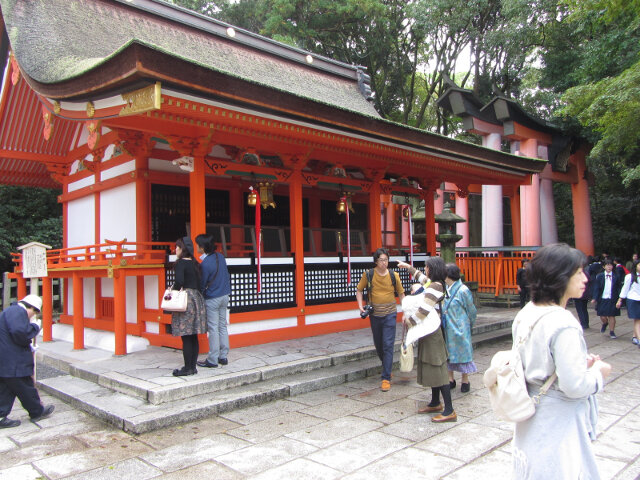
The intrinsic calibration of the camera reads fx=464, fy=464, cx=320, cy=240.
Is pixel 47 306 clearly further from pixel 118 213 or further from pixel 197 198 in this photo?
pixel 197 198

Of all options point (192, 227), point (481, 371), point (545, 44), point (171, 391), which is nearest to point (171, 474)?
point (171, 391)

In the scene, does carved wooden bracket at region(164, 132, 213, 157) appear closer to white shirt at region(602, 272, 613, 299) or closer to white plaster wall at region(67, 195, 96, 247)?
white plaster wall at region(67, 195, 96, 247)

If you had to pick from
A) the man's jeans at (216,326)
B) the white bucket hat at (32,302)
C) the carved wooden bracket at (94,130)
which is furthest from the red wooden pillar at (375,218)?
the white bucket hat at (32,302)

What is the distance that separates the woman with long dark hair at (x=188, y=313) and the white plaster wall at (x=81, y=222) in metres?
4.67

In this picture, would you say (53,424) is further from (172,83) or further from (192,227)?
(172,83)

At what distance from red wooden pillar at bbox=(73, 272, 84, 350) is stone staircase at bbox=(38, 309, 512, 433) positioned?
26 centimetres

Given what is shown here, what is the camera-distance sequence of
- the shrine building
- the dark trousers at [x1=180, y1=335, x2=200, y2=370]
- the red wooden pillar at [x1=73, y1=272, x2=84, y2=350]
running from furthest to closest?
the red wooden pillar at [x1=73, y1=272, x2=84, y2=350]
the shrine building
the dark trousers at [x1=180, y1=335, x2=200, y2=370]

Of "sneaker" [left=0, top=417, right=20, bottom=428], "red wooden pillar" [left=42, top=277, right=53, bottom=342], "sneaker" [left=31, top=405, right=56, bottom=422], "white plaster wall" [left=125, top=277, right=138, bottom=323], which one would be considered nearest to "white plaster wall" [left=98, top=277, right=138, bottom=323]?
"white plaster wall" [left=125, top=277, right=138, bottom=323]

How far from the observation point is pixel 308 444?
14.4ft

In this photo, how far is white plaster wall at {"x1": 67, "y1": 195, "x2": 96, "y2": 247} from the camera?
393 inches

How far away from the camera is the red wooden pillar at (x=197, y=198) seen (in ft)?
23.9

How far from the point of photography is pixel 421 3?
1970 centimetres

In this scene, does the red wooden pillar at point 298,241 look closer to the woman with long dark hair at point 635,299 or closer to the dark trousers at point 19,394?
the dark trousers at point 19,394

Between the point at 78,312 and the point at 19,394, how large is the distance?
292 centimetres
